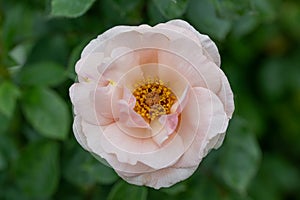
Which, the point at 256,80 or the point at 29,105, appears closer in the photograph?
the point at 29,105

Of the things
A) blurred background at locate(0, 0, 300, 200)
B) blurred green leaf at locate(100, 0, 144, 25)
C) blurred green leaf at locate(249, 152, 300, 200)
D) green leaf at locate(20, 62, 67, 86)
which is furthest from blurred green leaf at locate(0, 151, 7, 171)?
blurred green leaf at locate(249, 152, 300, 200)

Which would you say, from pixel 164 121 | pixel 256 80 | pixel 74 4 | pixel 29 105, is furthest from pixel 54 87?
pixel 256 80

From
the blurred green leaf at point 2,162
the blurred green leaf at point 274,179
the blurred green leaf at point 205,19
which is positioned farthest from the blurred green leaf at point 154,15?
the blurred green leaf at point 274,179

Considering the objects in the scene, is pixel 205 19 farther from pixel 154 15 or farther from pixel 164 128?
pixel 164 128

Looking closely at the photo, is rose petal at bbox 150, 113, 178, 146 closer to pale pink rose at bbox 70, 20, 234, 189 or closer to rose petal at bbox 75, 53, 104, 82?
pale pink rose at bbox 70, 20, 234, 189

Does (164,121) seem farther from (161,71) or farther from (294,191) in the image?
(294,191)

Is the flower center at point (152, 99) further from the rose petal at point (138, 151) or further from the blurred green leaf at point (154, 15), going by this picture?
the blurred green leaf at point (154, 15)
